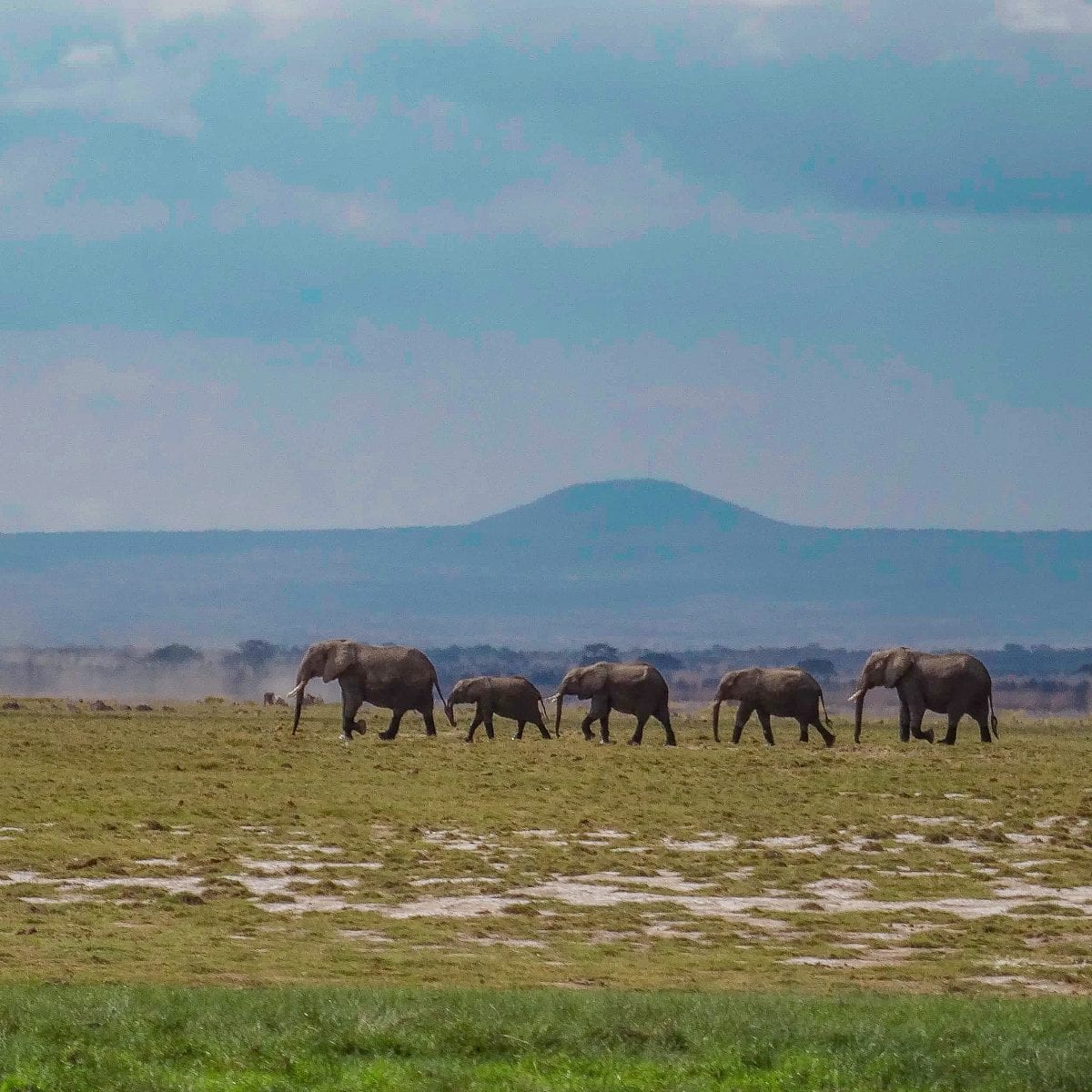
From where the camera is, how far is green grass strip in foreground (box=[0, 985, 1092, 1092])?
13883mm

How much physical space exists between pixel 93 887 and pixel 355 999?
733 cm

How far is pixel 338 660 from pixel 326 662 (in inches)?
21.4

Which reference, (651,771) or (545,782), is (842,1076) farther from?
(651,771)

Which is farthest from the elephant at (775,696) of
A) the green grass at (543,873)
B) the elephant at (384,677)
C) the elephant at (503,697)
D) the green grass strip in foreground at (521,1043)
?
the green grass strip in foreground at (521,1043)

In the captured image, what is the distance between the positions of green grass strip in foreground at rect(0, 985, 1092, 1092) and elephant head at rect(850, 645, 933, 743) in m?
36.4

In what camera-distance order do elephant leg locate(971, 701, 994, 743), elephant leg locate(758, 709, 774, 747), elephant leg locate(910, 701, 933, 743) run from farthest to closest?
elephant leg locate(971, 701, 994, 743) → elephant leg locate(910, 701, 933, 743) → elephant leg locate(758, 709, 774, 747)

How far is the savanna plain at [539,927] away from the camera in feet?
46.6

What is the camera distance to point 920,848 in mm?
26609

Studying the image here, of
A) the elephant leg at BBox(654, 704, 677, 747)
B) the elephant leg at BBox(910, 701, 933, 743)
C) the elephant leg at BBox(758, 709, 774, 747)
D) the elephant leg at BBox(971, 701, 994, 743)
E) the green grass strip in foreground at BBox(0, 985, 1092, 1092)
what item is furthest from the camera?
the elephant leg at BBox(971, 701, 994, 743)

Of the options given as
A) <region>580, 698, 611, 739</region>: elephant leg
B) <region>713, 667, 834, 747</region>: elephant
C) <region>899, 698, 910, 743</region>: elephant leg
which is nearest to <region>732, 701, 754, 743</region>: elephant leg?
<region>713, 667, 834, 747</region>: elephant

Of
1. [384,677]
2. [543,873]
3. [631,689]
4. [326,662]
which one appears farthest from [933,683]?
[543,873]

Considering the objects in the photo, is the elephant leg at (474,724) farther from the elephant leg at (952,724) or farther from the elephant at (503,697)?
the elephant leg at (952,724)

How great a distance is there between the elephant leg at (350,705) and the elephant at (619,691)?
4639mm

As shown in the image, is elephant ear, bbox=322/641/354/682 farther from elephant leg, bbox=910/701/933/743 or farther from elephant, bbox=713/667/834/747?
elephant leg, bbox=910/701/933/743
